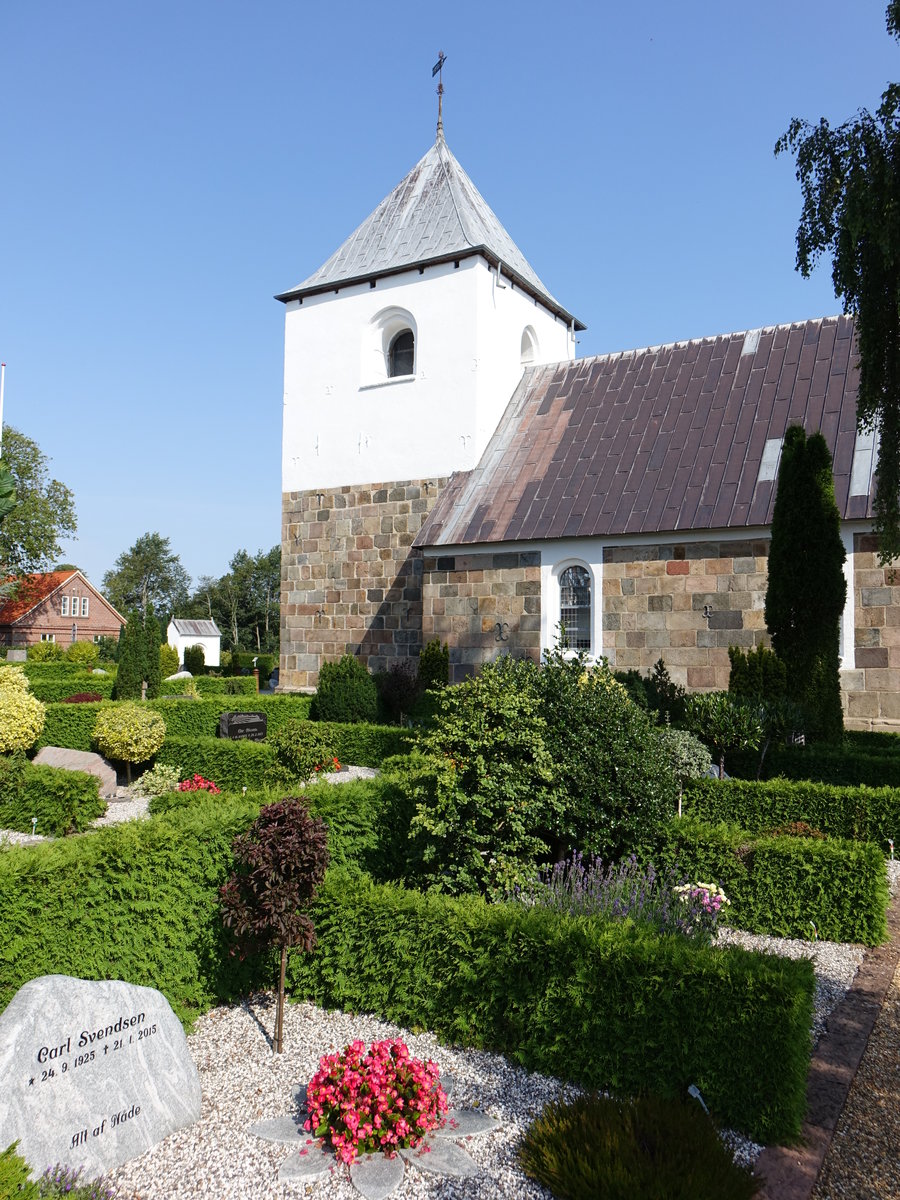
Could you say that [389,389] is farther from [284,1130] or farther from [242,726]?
[284,1130]

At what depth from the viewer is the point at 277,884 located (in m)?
4.29

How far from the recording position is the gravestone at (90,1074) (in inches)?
118

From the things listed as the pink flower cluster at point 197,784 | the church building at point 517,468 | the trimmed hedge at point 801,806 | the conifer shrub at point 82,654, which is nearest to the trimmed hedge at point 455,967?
the trimmed hedge at point 801,806

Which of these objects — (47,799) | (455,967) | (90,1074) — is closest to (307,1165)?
(90,1074)

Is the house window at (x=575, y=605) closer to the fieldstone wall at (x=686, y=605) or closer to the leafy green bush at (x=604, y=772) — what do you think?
the fieldstone wall at (x=686, y=605)

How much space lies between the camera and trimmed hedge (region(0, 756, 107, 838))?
8.22m

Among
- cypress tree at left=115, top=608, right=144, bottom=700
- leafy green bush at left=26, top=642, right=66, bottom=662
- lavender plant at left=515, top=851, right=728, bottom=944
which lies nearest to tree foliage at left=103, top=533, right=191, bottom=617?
leafy green bush at left=26, top=642, right=66, bottom=662

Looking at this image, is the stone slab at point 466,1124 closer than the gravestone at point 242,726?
Yes

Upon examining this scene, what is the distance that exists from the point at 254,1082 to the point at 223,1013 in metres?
0.82

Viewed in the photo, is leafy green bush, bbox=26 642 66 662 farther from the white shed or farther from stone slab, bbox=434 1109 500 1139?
stone slab, bbox=434 1109 500 1139

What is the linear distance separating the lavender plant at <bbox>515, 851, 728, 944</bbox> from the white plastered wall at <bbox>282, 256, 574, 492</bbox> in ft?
34.6

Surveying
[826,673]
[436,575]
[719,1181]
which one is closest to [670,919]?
[719,1181]

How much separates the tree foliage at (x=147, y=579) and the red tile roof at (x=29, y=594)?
93.6 ft

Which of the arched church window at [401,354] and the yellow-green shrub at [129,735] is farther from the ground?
the arched church window at [401,354]
